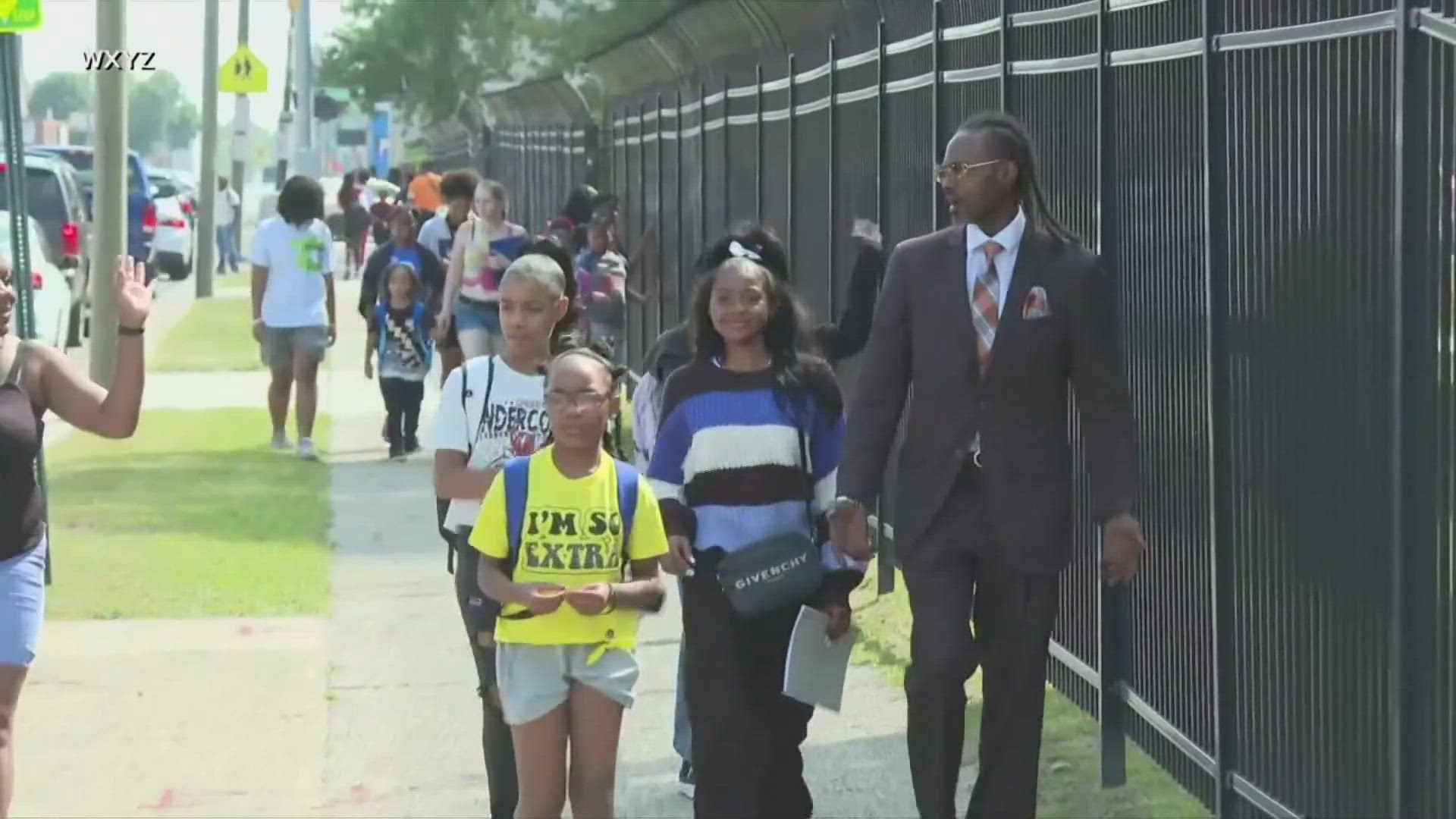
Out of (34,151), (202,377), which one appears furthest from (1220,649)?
(34,151)

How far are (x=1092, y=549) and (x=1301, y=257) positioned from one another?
2.07 m

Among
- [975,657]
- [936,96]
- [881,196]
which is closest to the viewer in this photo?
[975,657]

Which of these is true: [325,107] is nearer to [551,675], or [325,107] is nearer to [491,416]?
[491,416]

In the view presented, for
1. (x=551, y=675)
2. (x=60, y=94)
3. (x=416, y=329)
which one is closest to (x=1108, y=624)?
(x=551, y=675)

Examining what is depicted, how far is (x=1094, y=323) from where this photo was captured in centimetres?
618

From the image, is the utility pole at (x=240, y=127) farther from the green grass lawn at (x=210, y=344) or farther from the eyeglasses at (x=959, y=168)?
the eyeglasses at (x=959, y=168)

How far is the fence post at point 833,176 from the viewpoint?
11320 mm

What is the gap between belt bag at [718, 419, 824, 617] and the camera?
6.43m

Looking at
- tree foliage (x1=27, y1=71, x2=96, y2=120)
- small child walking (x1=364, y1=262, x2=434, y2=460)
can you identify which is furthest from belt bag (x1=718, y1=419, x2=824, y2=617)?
tree foliage (x1=27, y1=71, x2=96, y2=120)

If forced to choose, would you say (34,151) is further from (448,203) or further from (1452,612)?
(1452,612)

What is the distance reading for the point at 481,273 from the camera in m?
14.2

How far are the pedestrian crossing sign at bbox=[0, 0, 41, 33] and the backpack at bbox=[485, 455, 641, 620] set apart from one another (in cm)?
590

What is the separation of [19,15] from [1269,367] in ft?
22.0

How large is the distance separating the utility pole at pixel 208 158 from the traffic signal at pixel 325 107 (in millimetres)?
9726
